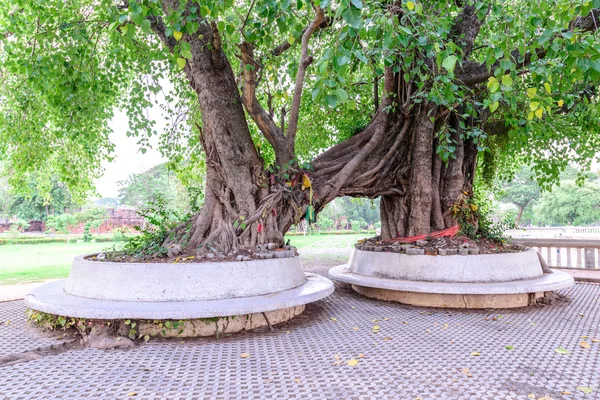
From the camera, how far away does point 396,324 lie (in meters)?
3.89

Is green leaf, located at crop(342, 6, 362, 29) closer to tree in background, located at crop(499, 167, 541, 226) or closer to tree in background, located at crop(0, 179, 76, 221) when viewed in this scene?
tree in background, located at crop(0, 179, 76, 221)

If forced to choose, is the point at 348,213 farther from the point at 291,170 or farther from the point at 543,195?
the point at 291,170

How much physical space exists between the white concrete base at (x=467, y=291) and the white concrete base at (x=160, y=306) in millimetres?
1277

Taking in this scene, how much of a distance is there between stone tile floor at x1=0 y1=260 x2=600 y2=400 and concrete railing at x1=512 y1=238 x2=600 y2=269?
4091 millimetres

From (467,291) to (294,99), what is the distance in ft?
9.77

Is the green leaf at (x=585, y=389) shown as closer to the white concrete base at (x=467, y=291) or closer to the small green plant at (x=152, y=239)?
the white concrete base at (x=467, y=291)

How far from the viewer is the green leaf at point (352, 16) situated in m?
2.08

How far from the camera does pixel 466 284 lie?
4445 millimetres

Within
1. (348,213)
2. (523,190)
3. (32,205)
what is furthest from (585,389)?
(523,190)

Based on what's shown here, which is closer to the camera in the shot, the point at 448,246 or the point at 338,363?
the point at 338,363

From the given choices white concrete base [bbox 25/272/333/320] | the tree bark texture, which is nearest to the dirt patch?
the tree bark texture

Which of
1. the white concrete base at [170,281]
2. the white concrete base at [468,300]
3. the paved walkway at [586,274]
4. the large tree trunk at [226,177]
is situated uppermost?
the large tree trunk at [226,177]

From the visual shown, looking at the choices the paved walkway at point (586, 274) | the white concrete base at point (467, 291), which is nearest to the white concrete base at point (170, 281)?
the white concrete base at point (467, 291)

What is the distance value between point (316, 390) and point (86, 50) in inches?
222
